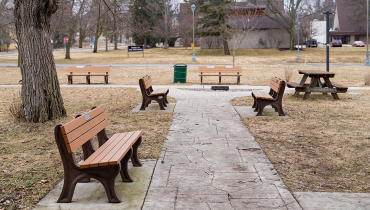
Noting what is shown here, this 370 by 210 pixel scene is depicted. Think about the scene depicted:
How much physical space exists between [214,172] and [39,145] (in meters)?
3.45

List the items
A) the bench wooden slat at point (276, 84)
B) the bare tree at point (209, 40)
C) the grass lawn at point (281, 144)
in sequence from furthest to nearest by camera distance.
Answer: the bare tree at point (209, 40) < the bench wooden slat at point (276, 84) < the grass lawn at point (281, 144)

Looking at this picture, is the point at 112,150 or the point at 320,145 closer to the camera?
the point at 112,150

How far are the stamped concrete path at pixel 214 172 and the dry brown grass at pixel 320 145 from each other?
28cm

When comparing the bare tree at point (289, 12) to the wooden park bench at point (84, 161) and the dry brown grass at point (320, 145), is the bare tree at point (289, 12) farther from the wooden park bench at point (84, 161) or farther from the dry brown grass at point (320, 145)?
the wooden park bench at point (84, 161)

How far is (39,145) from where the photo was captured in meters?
6.98

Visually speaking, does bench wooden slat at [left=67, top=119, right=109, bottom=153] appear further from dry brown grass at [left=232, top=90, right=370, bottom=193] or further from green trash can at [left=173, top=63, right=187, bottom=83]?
green trash can at [left=173, top=63, right=187, bottom=83]

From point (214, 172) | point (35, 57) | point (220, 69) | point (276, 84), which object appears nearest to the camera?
point (214, 172)

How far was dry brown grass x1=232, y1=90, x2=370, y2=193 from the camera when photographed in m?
4.98

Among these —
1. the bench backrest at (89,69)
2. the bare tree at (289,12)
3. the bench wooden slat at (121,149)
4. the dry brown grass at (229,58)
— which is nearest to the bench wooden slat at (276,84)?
the bench wooden slat at (121,149)

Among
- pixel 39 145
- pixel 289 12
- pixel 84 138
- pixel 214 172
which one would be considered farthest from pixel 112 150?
pixel 289 12

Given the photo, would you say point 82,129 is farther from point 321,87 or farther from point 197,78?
point 197,78

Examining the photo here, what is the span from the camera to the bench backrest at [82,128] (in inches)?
163

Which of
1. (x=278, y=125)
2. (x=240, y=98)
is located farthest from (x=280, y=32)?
(x=278, y=125)

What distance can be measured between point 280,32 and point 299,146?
50.4 m
